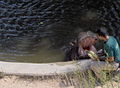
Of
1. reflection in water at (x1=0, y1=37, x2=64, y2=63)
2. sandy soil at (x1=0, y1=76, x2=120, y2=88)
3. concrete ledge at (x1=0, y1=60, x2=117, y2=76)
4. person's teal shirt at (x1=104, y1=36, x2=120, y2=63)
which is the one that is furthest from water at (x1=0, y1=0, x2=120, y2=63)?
person's teal shirt at (x1=104, y1=36, x2=120, y2=63)

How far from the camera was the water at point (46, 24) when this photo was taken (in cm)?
985

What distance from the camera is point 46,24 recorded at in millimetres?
11453

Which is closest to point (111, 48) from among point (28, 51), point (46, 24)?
point (28, 51)

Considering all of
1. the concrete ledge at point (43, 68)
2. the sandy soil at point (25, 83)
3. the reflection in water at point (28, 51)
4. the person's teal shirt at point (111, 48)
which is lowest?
the reflection in water at point (28, 51)

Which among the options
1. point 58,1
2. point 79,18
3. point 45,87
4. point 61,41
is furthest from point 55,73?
point 58,1

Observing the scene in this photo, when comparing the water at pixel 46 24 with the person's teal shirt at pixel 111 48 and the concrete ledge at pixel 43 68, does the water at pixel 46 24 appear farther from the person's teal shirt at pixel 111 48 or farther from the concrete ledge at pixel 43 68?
the person's teal shirt at pixel 111 48

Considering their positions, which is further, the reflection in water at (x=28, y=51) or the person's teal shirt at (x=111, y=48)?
the reflection in water at (x=28, y=51)

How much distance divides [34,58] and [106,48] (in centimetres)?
333

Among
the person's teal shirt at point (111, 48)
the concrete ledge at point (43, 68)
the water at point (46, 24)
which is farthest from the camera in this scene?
the water at point (46, 24)

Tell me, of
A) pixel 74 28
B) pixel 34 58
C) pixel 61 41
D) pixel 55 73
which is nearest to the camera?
pixel 55 73

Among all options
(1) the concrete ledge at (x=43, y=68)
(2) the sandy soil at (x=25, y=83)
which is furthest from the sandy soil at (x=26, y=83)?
(1) the concrete ledge at (x=43, y=68)

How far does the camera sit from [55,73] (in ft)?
23.7

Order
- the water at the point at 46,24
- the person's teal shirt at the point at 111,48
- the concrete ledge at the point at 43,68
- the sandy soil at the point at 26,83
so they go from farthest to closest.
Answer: the water at the point at 46,24 < the concrete ledge at the point at 43,68 < the sandy soil at the point at 26,83 < the person's teal shirt at the point at 111,48

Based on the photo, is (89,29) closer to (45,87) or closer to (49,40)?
(49,40)
